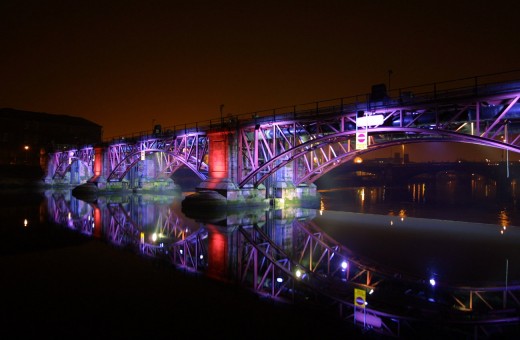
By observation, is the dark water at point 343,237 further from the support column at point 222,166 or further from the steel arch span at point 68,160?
the steel arch span at point 68,160

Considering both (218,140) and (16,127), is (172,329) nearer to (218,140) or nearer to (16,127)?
(218,140)

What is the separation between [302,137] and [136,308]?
29.5 meters

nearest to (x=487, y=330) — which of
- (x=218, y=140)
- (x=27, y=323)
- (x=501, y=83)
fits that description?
(x=27, y=323)

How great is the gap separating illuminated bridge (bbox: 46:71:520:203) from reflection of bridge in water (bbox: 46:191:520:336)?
7692 mm

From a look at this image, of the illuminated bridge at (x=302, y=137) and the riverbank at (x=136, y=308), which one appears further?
the illuminated bridge at (x=302, y=137)

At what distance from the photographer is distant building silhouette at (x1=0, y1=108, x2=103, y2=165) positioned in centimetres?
9256

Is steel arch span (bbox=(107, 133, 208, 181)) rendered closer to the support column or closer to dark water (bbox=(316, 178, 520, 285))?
the support column

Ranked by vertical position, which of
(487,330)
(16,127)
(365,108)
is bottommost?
(487,330)

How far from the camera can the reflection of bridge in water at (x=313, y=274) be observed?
8.57 metres

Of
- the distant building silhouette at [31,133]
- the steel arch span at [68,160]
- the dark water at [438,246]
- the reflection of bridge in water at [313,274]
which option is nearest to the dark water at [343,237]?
the dark water at [438,246]

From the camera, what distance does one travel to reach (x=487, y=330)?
309 inches

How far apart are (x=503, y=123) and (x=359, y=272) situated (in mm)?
14356

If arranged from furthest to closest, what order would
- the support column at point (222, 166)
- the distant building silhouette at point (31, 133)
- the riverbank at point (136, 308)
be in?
the distant building silhouette at point (31, 133) < the support column at point (222, 166) < the riverbank at point (136, 308)

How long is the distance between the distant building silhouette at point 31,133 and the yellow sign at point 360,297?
9241cm
